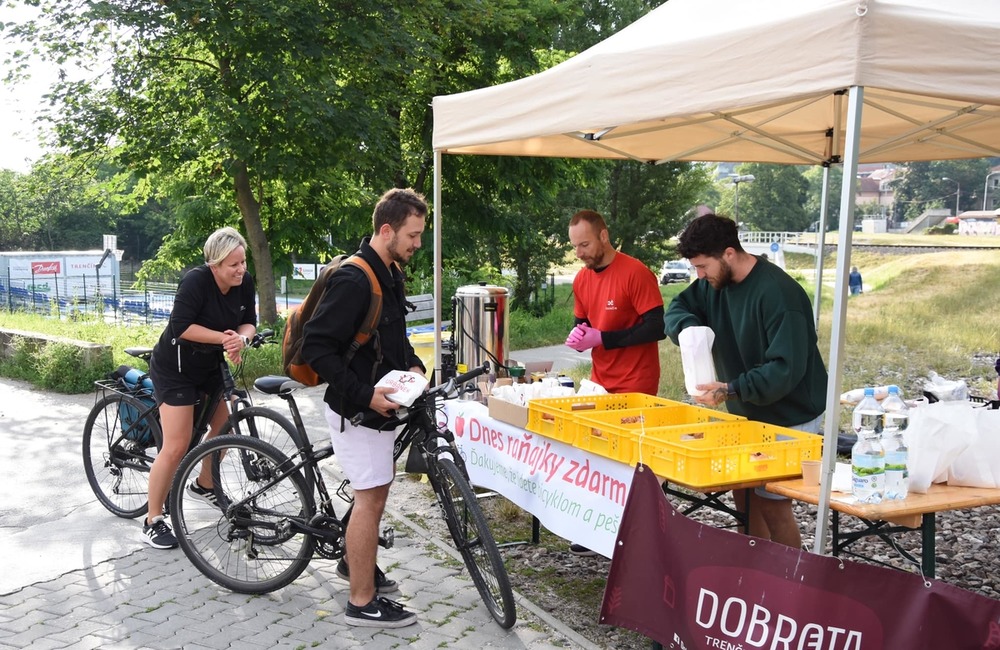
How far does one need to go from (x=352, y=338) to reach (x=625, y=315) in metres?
1.88

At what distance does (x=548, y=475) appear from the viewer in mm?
4504

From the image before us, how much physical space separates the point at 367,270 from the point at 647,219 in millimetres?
22297

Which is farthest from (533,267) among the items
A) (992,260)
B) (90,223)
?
(90,223)

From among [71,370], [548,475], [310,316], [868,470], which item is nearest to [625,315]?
[548,475]

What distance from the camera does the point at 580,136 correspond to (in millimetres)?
5555

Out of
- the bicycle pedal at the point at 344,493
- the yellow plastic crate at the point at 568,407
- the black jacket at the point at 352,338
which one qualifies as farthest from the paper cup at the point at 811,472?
the bicycle pedal at the point at 344,493

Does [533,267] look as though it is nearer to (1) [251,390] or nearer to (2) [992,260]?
(1) [251,390]

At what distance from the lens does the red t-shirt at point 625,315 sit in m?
5.15

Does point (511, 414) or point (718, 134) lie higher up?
point (718, 134)

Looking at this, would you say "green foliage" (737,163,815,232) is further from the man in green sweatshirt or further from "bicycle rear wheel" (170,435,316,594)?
"bicycle rear wheel" (170,435,316,594)

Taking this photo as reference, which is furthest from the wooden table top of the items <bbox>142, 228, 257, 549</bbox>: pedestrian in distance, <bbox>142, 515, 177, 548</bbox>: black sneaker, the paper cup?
<bbox>142, 515, 177, 548</bbox>: black sneaker

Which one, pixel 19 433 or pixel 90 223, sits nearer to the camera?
pixel 19 433

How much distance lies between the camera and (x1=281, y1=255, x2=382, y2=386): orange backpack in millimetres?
Result: 3891

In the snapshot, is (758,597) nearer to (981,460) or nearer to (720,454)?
(720,454)
